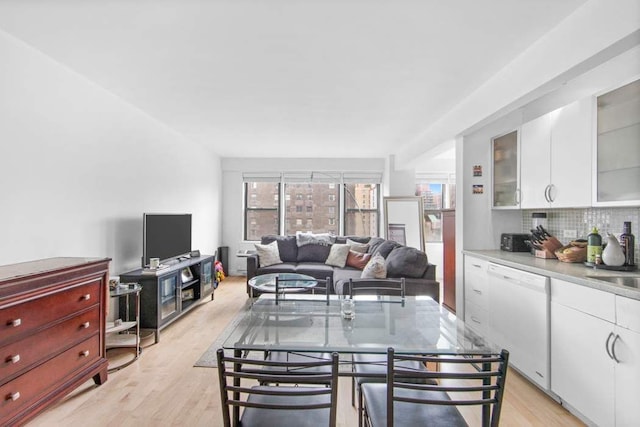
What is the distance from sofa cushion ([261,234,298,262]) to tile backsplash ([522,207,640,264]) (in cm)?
357

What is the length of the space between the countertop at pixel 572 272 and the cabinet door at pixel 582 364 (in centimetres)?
20

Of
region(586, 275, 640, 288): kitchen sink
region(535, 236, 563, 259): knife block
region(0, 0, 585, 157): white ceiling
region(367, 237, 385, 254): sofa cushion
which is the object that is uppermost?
region(0, 0, 585, 157): white ceiling

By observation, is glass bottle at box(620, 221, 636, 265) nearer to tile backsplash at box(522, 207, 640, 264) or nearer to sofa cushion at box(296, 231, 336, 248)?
tile backsplash at box(522, 207, 640, 264)

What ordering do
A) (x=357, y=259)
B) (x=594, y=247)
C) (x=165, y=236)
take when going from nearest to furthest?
(x=594, y=247) < (x=165, y=236) < (x=357, y=259)

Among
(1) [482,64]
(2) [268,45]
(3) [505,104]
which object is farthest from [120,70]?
(3) [505,104]

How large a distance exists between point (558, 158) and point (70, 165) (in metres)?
4.13

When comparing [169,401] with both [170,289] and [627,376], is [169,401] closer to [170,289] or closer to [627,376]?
[170,289]

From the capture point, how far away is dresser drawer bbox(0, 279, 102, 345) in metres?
1.80

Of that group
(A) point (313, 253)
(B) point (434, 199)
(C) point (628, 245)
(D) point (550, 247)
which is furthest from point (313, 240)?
(C) point (628, 245)

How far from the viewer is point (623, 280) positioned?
6.42ft

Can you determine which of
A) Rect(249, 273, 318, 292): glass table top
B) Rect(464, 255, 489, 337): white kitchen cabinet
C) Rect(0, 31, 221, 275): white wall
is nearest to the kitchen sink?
Rect(464, 255, 489, 337): white kitchen cabinet

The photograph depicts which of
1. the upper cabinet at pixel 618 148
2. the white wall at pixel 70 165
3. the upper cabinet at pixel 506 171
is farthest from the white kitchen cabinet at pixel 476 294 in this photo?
the white wall at pixel 70 165

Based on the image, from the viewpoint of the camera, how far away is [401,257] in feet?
13.1

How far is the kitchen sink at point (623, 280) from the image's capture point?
6.07 feet
